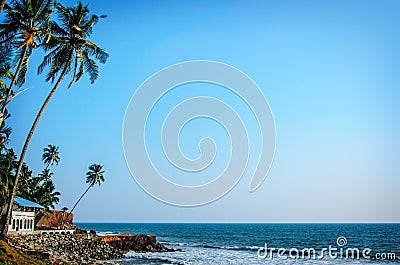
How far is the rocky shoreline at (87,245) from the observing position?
3212cm

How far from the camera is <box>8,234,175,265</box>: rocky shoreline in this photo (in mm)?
32125

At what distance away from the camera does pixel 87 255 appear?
123 feet

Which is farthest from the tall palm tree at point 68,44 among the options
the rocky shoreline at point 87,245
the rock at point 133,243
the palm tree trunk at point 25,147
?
the rock at point 133,243

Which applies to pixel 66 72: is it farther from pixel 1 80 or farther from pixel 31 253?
pixel 31 253

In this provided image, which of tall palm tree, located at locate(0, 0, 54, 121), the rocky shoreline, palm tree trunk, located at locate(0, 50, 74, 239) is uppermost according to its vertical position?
tall palm tree, located at locate(0, 0, 54, 121)

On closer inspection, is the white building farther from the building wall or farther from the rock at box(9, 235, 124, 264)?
the rock at box(9, 235, 124, 264)

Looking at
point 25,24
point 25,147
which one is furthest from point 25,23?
point 25,147

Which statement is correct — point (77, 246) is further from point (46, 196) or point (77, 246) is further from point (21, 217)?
point (46, 196)

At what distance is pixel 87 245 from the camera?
41219 millimetres

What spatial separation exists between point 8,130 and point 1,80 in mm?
3930

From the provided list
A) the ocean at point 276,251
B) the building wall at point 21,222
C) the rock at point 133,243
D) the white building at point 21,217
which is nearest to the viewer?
the building wall at point 21,222

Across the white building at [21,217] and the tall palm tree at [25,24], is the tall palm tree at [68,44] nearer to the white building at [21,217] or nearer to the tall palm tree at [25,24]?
the tall palm tree at [25,24]

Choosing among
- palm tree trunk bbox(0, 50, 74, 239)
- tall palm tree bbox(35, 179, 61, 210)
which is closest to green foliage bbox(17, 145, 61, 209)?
tall palm tree bbox(35, 179, 61, 210)

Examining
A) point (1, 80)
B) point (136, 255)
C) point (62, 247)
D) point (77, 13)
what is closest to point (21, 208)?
point (62, 247)
